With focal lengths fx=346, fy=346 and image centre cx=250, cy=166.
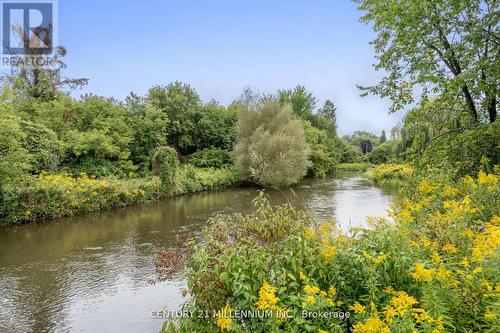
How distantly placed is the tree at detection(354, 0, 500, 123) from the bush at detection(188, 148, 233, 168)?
20.4 metres

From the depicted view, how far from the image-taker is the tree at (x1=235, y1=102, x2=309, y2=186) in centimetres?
2273

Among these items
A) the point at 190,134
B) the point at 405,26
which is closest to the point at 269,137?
the point at 190,134

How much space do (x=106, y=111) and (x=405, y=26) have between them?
64.6 feet

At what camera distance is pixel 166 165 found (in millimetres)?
18562

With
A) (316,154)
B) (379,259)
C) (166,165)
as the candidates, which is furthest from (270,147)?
(379,259)

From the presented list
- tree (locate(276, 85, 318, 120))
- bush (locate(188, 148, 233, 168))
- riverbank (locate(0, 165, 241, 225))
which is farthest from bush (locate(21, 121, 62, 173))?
tree (locate(276, 85, 318, 120))

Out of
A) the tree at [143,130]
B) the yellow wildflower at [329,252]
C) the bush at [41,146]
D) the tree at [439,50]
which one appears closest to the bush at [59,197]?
the bush at [41,146]

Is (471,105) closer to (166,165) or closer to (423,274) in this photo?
(423,274)

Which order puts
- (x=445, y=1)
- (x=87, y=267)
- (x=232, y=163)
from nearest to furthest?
(x=445, y=1) → (x=87, y=267) → (x=232, y=163)

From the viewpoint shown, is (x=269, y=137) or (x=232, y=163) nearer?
(x=269, y=137)

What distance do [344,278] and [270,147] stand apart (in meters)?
20.1

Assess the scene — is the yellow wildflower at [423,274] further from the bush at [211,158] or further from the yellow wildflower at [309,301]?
the bush at [211,158]

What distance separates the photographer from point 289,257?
3.16m

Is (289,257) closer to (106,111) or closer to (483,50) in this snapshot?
(483,50)
